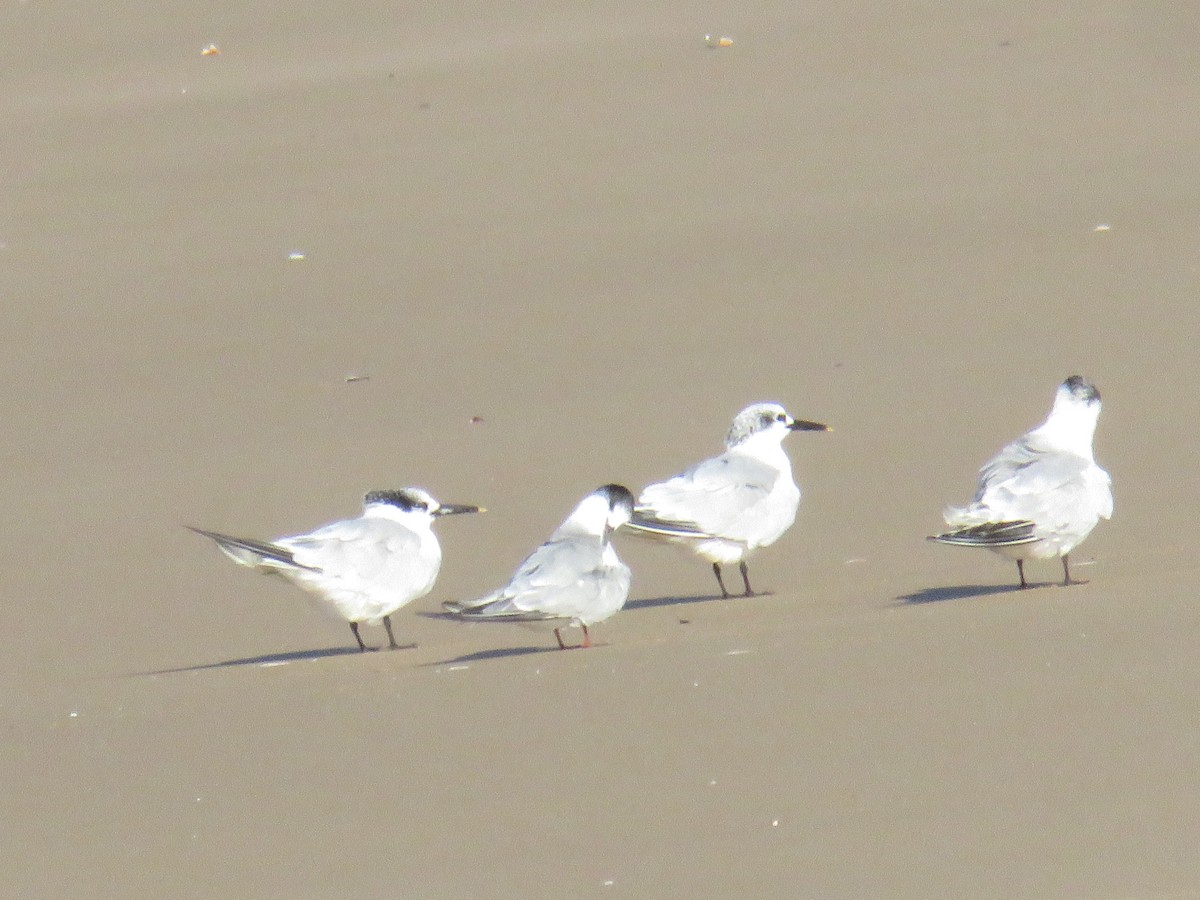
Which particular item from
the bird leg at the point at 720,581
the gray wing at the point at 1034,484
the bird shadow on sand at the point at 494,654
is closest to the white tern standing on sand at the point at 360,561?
the bird shadow on sand at the point at 494,654

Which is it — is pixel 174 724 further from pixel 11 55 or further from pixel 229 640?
pixel 11 55

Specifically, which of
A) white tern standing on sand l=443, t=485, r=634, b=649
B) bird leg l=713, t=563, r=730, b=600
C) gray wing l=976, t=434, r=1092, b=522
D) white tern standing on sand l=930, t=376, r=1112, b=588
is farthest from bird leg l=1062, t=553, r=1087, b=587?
white tern standing on sand l=443, t=485, r=634, b=649

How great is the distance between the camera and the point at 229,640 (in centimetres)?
762

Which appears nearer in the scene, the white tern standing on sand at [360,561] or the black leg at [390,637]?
the white tern standing on sand at [360,561]

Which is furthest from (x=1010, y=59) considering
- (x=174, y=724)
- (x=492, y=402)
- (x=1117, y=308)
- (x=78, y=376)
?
(x=174, y=724)

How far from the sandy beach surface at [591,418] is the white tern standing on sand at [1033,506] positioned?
0.67 feet

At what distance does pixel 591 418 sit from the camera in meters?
10.1

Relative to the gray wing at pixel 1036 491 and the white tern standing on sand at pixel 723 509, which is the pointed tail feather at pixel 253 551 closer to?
the white tern standing on sand at pixel 723 509

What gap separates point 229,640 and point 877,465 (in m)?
3.14

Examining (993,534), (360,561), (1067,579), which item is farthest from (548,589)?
(1067,579)

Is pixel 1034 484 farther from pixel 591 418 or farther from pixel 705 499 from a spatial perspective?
pixel 591 418

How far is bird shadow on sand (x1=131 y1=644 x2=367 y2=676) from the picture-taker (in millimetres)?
7008

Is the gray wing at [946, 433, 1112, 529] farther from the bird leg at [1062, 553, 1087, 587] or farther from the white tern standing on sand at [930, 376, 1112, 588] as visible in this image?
the bird leg at [1062, 553, 1087, 587]

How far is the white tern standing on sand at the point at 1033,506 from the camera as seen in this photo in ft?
22.6
